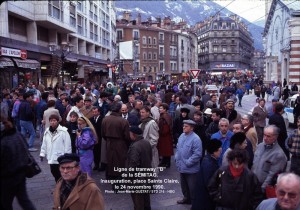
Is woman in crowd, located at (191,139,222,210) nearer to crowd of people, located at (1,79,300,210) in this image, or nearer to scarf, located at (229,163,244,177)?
crowd of people, located at (1,79,300,210)

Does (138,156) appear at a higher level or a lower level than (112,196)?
higher

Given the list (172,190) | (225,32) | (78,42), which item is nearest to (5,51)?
(172,190)

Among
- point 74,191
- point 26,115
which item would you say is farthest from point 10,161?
point 26,115

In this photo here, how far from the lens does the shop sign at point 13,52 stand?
16931 millimetres

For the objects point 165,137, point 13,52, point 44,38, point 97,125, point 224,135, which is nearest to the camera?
point 224,135

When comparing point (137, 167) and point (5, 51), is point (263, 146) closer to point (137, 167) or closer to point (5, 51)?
point (137, 167)

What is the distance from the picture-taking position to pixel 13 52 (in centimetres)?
1820

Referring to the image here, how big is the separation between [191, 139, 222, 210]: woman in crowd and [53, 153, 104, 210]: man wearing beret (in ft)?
5.35

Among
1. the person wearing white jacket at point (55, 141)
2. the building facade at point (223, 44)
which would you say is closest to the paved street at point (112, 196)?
the person wearing white jacket at point (55, 141)

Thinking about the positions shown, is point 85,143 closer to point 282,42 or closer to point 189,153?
point 189,153

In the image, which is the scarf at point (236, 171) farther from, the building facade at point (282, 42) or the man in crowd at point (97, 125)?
the building facade at point (282, 42)

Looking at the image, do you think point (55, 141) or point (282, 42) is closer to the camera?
point (55, 141)

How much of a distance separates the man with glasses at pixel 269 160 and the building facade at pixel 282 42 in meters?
26.2

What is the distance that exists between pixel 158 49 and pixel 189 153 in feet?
216
